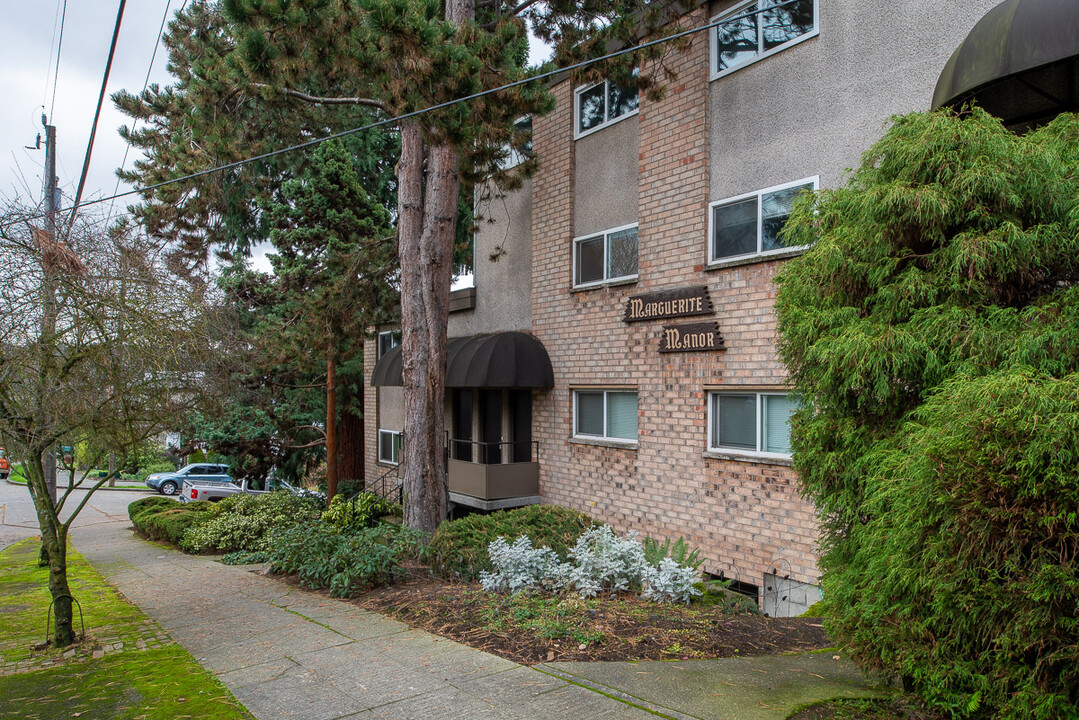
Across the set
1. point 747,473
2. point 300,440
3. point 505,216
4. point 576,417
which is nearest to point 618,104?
point 505,216

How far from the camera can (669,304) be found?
10.8 metres

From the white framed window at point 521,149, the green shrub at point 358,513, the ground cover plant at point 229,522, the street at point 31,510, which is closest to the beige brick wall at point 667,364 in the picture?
the white framed window at point 521,149

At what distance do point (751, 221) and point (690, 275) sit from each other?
120cm

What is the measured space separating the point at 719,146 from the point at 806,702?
787 cm

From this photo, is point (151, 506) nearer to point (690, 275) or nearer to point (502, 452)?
point (502, 452)

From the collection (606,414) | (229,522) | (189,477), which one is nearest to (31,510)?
(189,477)

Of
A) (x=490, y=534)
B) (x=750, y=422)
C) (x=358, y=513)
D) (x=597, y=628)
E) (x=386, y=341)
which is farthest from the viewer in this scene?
(x=386, y=341)

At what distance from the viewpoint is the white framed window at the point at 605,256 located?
38.9 feet

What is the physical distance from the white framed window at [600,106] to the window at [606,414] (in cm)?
474

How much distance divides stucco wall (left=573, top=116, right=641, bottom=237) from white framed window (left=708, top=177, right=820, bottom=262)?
6.32 feet

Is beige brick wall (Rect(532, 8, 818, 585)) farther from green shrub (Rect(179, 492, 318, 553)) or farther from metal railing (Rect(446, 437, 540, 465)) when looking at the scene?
green shrub (Rect(179, 492, 318, 553))

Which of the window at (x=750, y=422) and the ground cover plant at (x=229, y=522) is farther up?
the window at (x=750, y=422)

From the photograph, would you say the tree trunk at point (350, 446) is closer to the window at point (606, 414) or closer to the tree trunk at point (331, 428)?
the tree trunk at point (331, 428)

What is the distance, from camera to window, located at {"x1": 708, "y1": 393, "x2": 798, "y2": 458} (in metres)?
9.32
